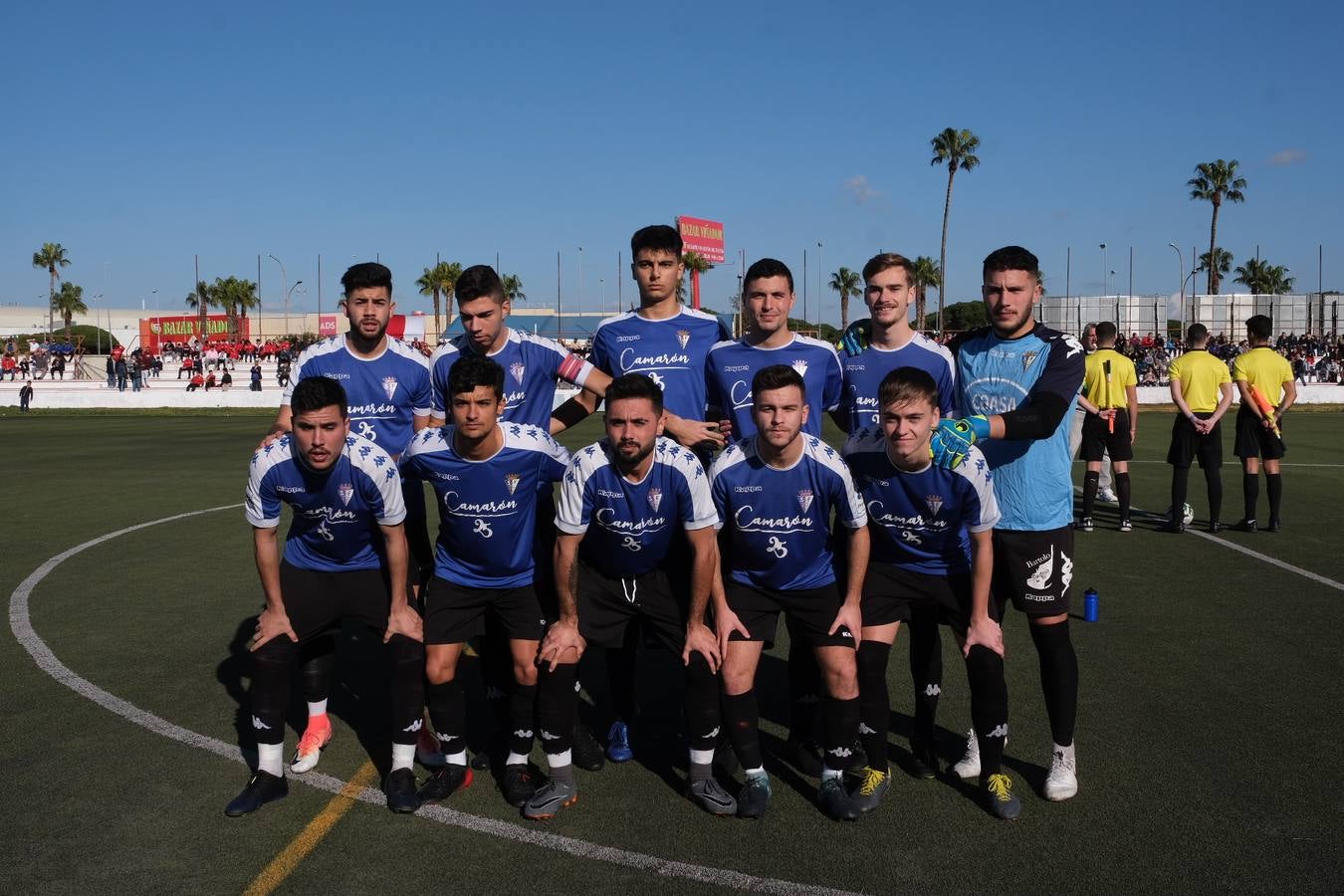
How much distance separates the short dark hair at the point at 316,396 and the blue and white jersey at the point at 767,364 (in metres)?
1.91

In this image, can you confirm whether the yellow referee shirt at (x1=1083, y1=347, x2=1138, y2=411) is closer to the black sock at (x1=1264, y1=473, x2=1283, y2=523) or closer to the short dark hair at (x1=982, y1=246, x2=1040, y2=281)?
the black sock at (x1=1264, y1=473, x2=1283, y2=523)

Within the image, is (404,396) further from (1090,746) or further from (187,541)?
(187,541)

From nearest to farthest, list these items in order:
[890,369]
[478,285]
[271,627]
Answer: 1. [271,627]
2. [890,369]
3. [478,285]

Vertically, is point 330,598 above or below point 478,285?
below

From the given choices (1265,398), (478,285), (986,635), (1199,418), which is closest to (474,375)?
(478,285)

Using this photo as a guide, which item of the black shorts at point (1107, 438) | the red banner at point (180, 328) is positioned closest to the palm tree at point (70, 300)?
the red banner at point (180, 328)

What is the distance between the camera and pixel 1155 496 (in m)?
13.9

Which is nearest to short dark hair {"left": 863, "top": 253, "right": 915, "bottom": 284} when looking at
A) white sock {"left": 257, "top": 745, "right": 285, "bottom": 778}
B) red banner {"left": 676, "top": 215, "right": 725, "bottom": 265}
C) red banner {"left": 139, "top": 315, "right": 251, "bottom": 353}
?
white sock {"left": 257, "top": 745, "right": 285, "bottom": 778}

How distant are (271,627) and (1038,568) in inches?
139

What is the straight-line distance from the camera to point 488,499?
4.90 meters

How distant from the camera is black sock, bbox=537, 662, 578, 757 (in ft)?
15.5

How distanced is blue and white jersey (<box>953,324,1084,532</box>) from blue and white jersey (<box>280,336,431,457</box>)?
309cm

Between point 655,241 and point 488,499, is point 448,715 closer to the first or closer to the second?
point 488,499

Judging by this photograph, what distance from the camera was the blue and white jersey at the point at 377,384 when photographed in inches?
228
